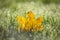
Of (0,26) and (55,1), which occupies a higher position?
(55,1)

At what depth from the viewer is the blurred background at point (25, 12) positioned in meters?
1.26

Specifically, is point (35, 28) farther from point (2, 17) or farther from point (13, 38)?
point (2, 17)

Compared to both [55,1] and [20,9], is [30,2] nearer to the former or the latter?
[20,9]

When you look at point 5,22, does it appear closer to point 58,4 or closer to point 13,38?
point 13,38

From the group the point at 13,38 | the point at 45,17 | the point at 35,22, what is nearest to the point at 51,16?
the point at 45,17

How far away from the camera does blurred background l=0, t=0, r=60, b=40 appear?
1263 millimetres

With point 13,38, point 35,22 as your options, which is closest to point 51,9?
point 35,22

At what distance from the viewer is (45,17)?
128cm

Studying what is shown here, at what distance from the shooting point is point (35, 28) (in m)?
1.28

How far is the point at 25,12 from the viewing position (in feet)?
4.24

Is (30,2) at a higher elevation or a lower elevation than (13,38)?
higher

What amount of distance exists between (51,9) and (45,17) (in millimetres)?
91

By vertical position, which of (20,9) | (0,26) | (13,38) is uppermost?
(20,9)

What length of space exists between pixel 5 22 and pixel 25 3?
26cm
